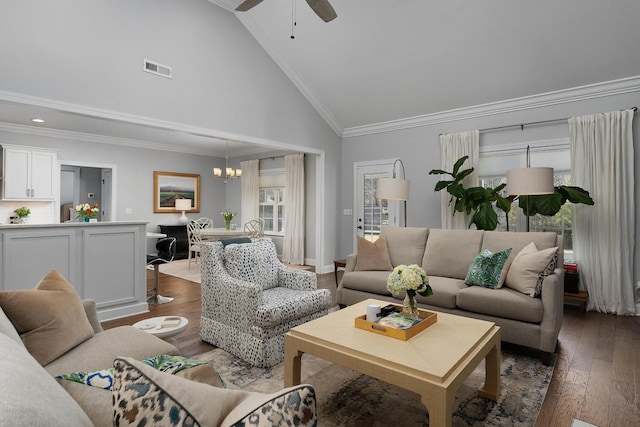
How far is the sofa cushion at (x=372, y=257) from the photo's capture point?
4.15m

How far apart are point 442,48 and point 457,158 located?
1.60 metres

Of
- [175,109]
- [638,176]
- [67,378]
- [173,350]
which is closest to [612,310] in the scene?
[638,176]

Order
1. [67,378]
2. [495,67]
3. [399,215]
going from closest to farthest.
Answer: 1. [67,378]
2. [495,67]
3. [399,215]

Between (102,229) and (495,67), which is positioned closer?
(102,229)

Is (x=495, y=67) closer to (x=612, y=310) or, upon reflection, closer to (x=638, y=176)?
(x=638, y=176)

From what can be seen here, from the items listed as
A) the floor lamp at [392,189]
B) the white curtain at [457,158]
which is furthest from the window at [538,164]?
the floor lamp at [392,189]

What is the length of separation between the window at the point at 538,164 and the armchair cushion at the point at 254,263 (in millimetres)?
3469

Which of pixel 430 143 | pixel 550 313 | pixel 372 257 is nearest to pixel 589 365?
pixel 550 313

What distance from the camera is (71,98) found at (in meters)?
3.55

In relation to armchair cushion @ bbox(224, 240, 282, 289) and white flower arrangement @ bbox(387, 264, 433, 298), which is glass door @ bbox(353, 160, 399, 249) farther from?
white flower arrangement @ bbox(387, 264, 433, 298)

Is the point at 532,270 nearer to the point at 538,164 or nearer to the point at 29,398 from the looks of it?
the point at 538,164

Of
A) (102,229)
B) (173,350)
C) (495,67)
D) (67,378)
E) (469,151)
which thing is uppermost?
(495,67)

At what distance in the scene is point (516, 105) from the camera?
491 cm

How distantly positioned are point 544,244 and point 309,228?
483 cm
